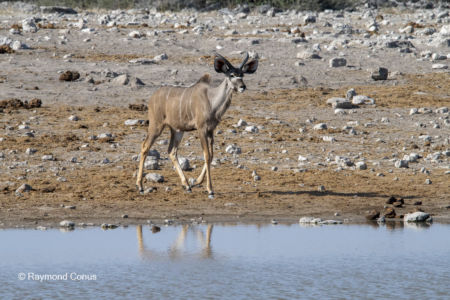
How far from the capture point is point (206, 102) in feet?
41.8

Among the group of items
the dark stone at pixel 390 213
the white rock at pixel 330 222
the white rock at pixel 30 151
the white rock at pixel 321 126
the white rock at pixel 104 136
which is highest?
the white rock at pixel 321 126

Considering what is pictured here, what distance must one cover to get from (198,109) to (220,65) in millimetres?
745

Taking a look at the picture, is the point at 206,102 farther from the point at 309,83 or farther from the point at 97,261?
the point at 309,83

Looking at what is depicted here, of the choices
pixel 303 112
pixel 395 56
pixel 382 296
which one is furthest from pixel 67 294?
pixel 395 56

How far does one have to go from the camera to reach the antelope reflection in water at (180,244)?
9.66 meters

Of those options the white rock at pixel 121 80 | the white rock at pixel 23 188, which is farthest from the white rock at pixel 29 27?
the white rock at pixel 23 188

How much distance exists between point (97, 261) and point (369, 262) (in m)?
2.83

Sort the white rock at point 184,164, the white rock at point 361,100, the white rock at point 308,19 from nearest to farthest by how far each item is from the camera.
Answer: the white rock at point 184,164 → the white rock at point 361,100 → the white rock at point 308,19

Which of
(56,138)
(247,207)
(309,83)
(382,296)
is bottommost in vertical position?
(382,296)

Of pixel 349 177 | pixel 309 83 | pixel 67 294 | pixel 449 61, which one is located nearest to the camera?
pixel 67 294

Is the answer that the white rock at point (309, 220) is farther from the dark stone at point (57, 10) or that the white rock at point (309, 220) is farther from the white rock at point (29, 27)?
the dark stone at point (57, 10)

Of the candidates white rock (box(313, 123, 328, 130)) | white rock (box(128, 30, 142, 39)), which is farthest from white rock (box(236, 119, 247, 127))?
white rock (box(128, 30, 142, 39))

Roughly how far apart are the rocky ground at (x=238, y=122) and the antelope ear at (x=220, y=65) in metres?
1.74

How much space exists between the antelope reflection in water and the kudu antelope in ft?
5.62
